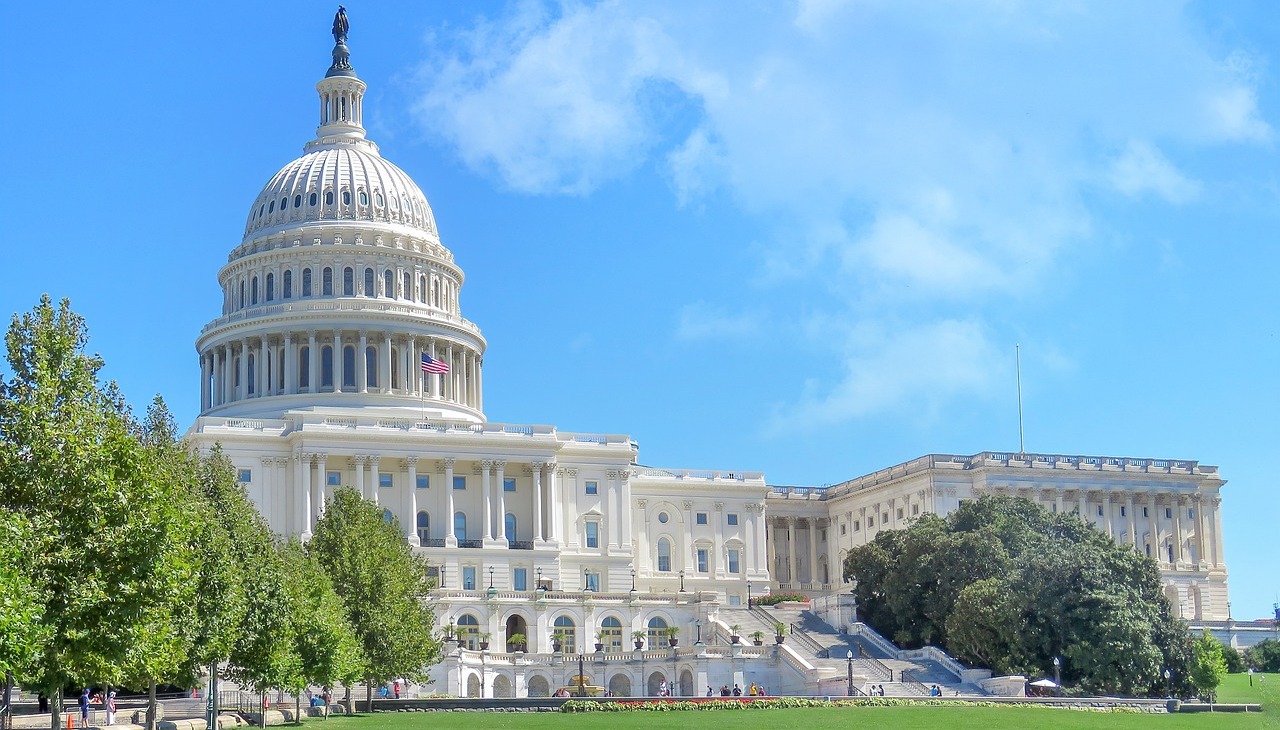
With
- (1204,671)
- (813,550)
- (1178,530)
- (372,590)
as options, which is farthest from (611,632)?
(1178,530)

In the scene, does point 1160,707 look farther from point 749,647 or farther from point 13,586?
point 13,586

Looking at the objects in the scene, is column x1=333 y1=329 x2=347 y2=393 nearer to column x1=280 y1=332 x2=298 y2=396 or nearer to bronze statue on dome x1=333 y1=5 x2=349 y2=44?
Result: column x1=280 y1=332 x2=298 y2=396

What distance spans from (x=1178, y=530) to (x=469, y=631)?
2968 inches

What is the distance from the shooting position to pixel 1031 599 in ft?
324

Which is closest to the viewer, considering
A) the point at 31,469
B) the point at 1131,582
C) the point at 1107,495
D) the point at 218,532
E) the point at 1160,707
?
the point at 31,469

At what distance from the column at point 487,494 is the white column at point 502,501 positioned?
665 millimetres

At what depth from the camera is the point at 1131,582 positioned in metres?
100

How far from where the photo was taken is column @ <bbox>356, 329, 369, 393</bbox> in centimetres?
14425

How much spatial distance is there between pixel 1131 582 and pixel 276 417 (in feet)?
229

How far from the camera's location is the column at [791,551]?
16688cm

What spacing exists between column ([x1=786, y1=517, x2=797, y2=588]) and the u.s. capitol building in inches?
5.2

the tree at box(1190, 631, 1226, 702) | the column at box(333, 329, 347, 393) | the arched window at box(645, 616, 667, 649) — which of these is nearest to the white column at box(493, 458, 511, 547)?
the arched window at box(645, 616, 667, 649)

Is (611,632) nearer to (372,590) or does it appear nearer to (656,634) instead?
(656,634)

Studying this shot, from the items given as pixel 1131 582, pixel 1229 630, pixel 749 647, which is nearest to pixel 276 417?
pixel 749 647
